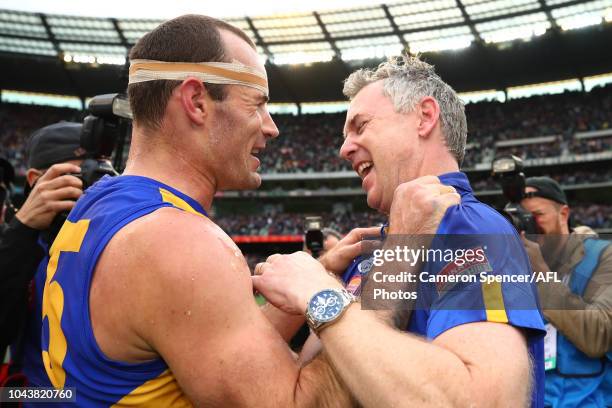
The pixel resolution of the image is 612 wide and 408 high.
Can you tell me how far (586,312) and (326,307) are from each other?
2344 mm

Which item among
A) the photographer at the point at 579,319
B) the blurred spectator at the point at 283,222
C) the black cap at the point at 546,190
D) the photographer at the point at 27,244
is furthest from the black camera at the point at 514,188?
the blurred spectator at the point at 283,222

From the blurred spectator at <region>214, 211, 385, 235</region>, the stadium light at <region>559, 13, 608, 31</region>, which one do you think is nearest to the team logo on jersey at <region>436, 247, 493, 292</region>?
the stadium light at <region>559, 13, 608, 31</region>

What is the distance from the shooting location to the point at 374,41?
3256cm

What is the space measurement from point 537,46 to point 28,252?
110ft

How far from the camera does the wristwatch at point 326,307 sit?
60.4 inches

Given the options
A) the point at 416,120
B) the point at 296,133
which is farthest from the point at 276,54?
the point at 416,120

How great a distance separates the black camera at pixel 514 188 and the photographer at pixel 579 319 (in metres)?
0.20

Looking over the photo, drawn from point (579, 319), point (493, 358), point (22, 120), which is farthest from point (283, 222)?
point (493, 358)

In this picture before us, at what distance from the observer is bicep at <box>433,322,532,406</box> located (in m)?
1.40

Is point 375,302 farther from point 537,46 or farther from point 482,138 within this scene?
point 482,138

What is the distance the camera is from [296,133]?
4078 cm

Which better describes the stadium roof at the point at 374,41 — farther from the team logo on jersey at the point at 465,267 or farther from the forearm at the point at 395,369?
the forearm at the point at 395,369

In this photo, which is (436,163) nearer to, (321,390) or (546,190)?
(321,390)

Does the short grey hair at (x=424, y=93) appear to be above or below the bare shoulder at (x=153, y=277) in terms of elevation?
above
